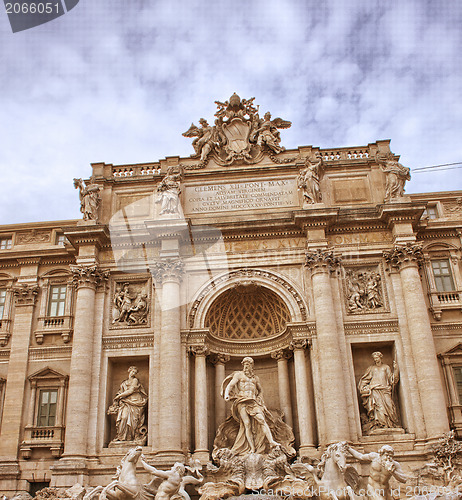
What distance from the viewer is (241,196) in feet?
82.4

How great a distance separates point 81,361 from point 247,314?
6.85m

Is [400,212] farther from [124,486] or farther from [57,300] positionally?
[57,300]

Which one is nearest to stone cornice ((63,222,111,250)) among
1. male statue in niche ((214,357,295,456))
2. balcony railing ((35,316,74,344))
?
balcony railing ((35,316,74,344))

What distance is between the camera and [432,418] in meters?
20.1

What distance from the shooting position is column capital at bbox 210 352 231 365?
920 inches

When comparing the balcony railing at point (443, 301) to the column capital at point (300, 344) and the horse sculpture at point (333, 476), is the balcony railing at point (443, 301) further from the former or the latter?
the horse sculpture at point (333, 476)

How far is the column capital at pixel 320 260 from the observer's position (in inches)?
894

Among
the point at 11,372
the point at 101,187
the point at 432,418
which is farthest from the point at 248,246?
the point at 11,372

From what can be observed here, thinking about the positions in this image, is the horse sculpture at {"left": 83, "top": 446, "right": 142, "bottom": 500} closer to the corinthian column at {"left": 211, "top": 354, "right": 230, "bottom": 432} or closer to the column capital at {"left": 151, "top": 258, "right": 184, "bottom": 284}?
the corinthian column at {"left": 211, "top": 354, "right": 230, "bottom": 432}

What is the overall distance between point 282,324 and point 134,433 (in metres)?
7.01

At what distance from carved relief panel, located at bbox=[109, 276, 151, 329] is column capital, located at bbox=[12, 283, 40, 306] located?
12.4ft

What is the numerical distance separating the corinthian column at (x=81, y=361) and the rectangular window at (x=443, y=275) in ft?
43.8

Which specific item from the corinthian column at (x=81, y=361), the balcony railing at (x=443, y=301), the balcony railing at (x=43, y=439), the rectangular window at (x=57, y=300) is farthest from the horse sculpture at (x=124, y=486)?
the balcony railing at (x=443, y=301)

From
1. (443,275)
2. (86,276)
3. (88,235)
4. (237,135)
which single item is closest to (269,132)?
(237,135)
